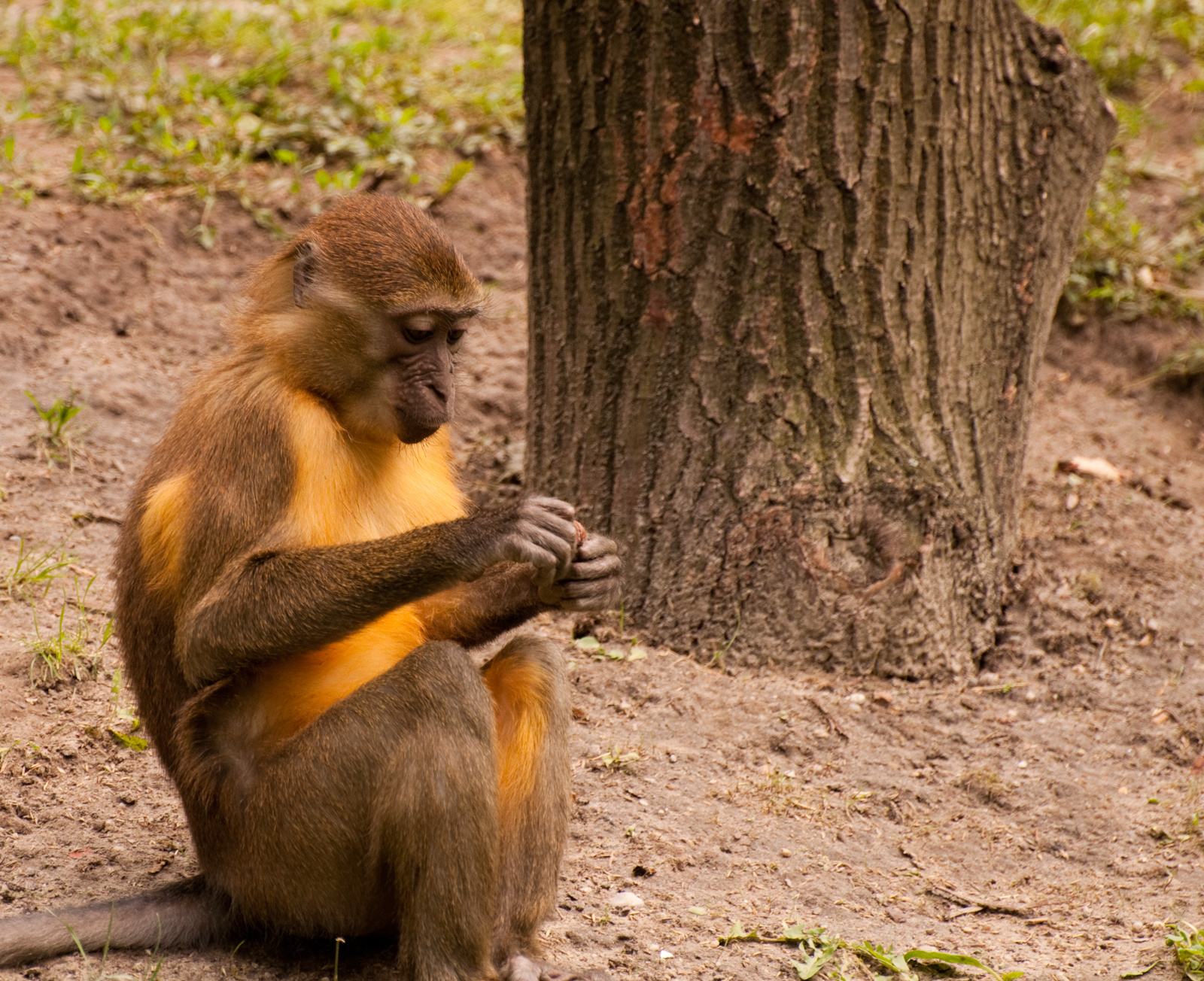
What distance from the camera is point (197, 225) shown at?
288 inches

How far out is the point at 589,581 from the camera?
3.72 meters

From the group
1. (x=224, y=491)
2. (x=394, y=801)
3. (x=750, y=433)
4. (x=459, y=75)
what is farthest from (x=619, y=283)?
(x=459, y=75)

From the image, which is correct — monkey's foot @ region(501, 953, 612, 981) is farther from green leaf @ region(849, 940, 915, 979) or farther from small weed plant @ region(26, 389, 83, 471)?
small weed plant @ region(26, 389, 83, 471)

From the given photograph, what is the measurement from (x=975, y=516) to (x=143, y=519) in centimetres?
323

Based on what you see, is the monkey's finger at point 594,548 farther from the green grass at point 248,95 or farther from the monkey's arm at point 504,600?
the green grass at point 248,95

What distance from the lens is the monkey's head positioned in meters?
3.78

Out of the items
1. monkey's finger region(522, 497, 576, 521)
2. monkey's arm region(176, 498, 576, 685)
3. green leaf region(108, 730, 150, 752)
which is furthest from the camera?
green leaf region(108, 730, 150, 752)

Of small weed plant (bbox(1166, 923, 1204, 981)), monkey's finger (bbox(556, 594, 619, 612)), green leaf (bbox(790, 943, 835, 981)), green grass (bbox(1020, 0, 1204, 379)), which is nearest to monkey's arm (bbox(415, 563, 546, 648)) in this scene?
monkey's finger (bbox(556, 594, 619, 612))

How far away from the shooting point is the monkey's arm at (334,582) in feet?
11.1

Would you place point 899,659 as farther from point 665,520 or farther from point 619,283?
point 619,283

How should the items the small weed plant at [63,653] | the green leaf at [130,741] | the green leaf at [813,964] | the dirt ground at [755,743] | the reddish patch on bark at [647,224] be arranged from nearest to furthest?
the green leaf at [813,964] → the dirt ground at [755,743] → the green leaf at [130,741] → the small weed plant at [63,653] → the reddish patch on bark at [647,224]

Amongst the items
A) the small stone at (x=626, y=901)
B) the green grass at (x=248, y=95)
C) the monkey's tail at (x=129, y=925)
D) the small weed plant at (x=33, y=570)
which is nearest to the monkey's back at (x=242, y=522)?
the monkey's tail at (x=129, y=925)

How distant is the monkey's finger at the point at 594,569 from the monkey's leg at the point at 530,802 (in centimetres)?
28

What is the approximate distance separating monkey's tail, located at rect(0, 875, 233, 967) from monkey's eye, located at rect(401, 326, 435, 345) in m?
1.60
